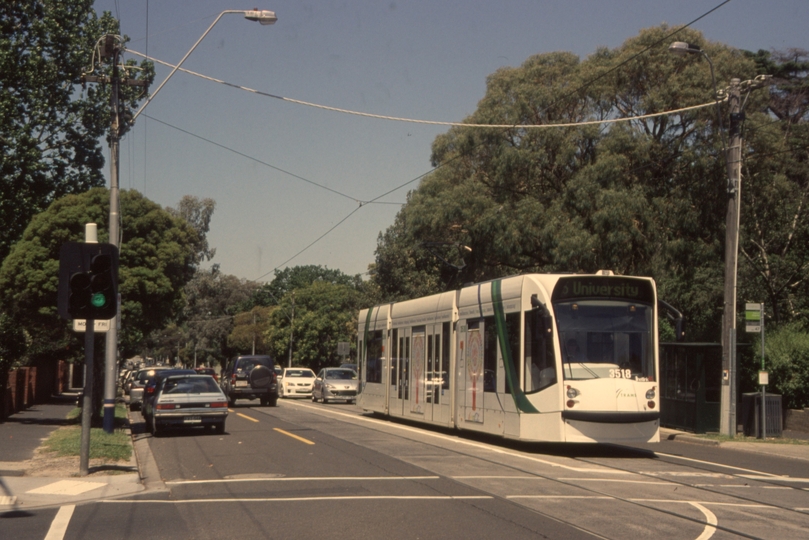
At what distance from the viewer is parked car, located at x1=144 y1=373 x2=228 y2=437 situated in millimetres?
22344

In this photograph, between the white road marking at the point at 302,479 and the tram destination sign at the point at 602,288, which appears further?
the tram destination sign at the point at 602,288

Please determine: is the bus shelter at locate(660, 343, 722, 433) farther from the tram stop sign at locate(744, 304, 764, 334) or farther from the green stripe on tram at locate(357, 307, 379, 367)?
the green stripe on tram at locate(357, 307, 379, 367)

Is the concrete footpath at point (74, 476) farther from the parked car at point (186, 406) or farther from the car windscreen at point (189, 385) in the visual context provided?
Result: the car windscreen at point (189, 385)

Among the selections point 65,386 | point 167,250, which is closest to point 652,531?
point 167,250

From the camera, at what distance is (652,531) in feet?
31.3

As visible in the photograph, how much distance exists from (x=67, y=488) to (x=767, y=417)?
56.4 ft

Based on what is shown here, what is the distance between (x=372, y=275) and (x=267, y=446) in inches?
1972

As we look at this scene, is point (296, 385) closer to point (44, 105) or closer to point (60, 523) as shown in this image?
point (44, 105)

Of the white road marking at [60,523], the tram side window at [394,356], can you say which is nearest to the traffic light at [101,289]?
the white road marking at [60,523]

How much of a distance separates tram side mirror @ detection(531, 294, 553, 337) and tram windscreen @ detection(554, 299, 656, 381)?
264 millimetres

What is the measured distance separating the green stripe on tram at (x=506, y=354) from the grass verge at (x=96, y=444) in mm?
7114

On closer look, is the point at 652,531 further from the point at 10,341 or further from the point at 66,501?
the point at 10,341

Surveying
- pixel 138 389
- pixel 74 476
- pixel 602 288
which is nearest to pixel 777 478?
pixel 602 288

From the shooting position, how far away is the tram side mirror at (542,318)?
664 inches
